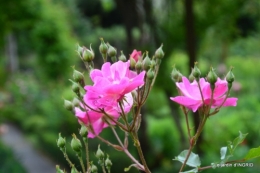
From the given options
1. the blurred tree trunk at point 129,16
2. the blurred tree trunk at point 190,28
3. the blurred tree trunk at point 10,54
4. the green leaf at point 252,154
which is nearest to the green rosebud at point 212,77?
the green leaf at point 252,154

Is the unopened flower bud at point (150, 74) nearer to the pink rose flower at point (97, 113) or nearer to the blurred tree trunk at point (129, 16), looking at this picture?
the pink rose flower at point (97, 113)

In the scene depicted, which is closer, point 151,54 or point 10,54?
point 151,54

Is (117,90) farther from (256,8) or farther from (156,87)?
(256,8)

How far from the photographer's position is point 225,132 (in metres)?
4.14

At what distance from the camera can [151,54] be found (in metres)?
3.22

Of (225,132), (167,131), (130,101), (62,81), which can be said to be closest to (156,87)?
(225,132)

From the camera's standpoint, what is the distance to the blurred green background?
3332mm

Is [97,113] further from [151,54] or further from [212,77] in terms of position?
[151,54]

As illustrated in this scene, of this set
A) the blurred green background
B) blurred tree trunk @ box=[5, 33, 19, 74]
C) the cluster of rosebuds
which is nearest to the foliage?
the blurred green background

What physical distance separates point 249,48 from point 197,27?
26.3 ft

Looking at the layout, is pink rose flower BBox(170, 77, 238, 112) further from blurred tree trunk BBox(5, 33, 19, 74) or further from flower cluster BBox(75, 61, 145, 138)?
blurred tree trunk BBox(5, 33, 19, 74)

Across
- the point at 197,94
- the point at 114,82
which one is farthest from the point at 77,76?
the point at 197,94

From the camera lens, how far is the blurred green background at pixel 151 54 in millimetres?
3332

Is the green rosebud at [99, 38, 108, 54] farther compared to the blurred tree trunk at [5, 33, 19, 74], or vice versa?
the blurred tree trunk at [5, 33, 19, 74]
